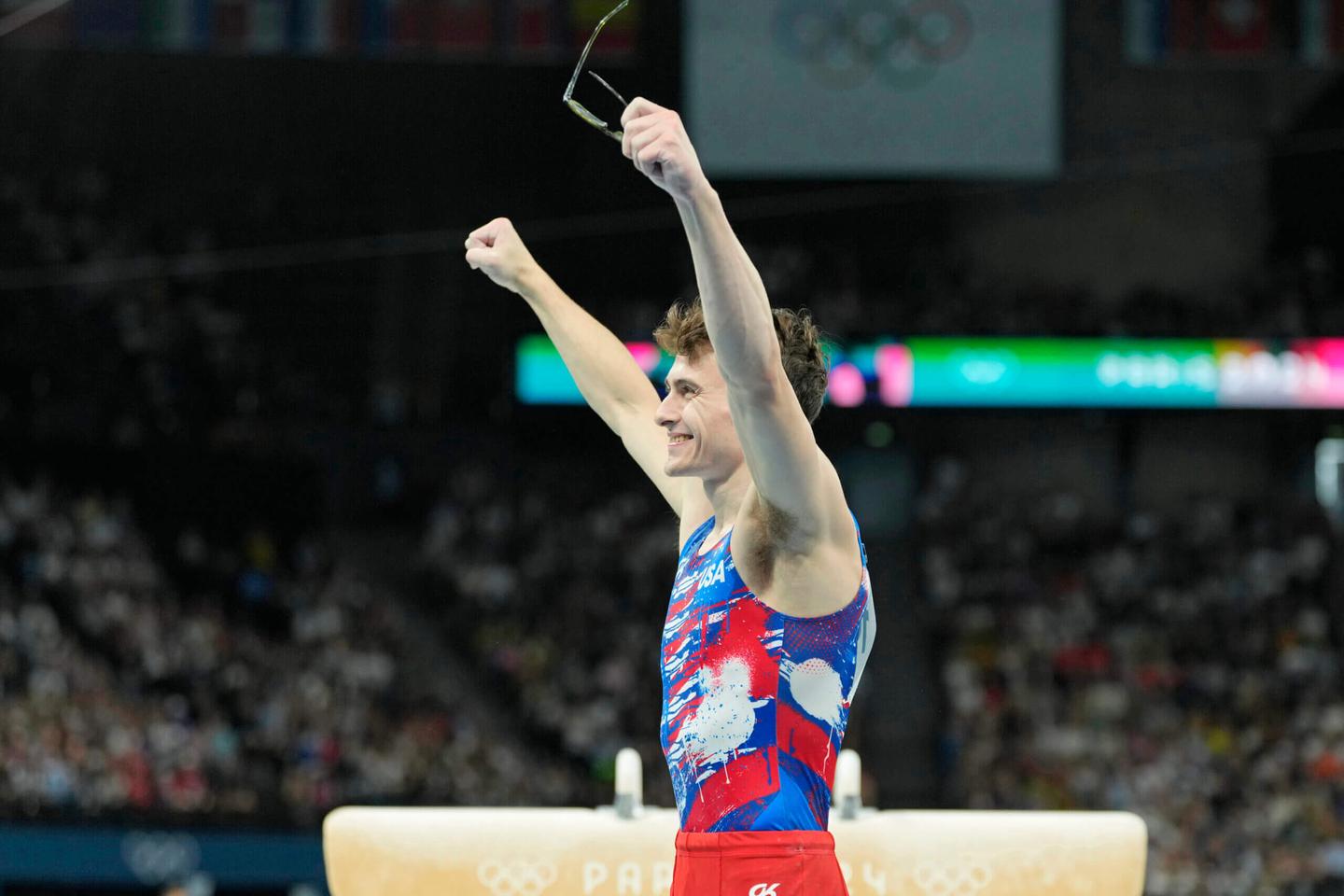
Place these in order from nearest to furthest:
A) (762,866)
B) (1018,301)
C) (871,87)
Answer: (762,866) < (871,87) < (1018,301)

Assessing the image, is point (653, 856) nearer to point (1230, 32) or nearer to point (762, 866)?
point (762, 866)

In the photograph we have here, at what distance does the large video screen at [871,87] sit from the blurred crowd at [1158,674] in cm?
495

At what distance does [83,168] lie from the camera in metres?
23.4

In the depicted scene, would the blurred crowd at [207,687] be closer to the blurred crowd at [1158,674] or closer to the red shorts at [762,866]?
the blurred crowd at [1158,674]

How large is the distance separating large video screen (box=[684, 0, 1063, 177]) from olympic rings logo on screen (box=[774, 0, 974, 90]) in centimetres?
1

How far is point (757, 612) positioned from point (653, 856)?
176 cm

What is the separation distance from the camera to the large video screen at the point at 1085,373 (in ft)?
67.3

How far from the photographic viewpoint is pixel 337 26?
1972 centimetres

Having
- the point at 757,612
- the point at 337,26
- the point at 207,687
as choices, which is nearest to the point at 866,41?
the point at 337,26

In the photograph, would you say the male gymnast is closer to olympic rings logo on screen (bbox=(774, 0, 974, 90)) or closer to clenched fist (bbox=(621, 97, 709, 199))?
clenched fist (bbox=(621, 97, 709, 199))

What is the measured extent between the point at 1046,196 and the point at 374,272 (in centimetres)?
945

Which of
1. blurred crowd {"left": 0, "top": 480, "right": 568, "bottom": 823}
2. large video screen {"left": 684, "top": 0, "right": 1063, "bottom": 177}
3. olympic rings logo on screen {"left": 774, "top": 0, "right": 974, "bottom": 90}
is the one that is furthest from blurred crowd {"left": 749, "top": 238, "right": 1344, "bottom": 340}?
blurred crowd {"left": 0, "top": 480, "right": 568, "bottom": 823}

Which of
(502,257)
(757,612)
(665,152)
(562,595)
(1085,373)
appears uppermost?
(665,152)

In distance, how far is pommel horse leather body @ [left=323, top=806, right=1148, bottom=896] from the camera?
464 centimetres
